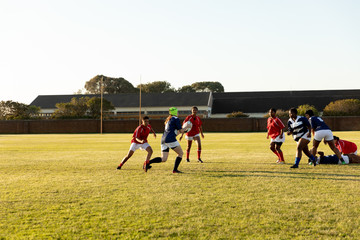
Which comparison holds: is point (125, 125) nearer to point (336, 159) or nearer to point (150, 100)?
point (150, 100)

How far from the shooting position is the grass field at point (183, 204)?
15.9 ft

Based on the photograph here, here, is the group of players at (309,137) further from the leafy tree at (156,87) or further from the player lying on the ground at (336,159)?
the leafy tree at (156,87)

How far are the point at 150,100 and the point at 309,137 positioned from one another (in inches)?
2679

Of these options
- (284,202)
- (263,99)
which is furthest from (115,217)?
(263,99)

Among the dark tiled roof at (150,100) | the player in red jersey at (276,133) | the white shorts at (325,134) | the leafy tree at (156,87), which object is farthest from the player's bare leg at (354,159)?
the leafy tree at (156,87)

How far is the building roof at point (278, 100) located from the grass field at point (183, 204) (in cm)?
6679

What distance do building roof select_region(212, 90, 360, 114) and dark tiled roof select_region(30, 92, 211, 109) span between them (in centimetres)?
474

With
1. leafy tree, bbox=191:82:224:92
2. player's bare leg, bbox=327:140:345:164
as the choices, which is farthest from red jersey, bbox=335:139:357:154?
leafy tree, bbox=191:82:224:92

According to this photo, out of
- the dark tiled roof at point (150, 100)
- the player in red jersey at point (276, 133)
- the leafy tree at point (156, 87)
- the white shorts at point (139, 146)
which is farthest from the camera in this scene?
the leafy tree at point (156, 87)

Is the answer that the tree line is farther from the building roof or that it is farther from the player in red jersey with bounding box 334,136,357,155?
the player in red jersey with bounding box 334,136,357,155

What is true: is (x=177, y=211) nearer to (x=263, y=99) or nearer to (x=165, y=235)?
(x=165, y=235)

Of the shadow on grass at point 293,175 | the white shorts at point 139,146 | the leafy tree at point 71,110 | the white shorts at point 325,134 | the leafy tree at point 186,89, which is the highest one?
the leafy tree at point 186,89

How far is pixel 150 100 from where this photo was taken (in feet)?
255

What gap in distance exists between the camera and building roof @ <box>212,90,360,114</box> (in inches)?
2971
